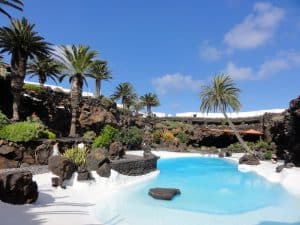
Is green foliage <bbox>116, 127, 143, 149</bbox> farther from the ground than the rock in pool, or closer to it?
farther from the ground

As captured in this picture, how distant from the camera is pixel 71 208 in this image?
12.3 metres

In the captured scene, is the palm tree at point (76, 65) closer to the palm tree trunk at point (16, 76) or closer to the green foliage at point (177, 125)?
the palm tree trunk at point (16, 76)

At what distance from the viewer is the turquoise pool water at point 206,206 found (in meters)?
12.2

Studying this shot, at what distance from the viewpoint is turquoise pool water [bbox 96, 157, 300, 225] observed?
40.1 feet

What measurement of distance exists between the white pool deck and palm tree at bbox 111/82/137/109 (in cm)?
4026

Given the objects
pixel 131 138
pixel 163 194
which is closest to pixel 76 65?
pixel 131 138

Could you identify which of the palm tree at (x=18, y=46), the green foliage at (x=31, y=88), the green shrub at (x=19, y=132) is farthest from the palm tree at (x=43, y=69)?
the green shrub at (x=19, y=132)

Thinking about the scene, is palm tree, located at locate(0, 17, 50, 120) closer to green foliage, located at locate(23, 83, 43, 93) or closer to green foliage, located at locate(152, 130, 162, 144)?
green foliage, located at locate(23, 83, 43, 93)

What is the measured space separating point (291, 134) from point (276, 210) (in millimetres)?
15217

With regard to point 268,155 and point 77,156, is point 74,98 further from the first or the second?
point 268,155

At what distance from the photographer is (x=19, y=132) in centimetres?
1920

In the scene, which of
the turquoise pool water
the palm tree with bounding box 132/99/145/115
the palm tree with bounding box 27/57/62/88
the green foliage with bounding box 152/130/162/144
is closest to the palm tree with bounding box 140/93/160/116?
the palm tree with bounding box 132/99/145/115

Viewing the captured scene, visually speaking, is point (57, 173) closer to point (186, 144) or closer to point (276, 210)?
point (276, 210)

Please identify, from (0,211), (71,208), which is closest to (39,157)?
(71,208)
